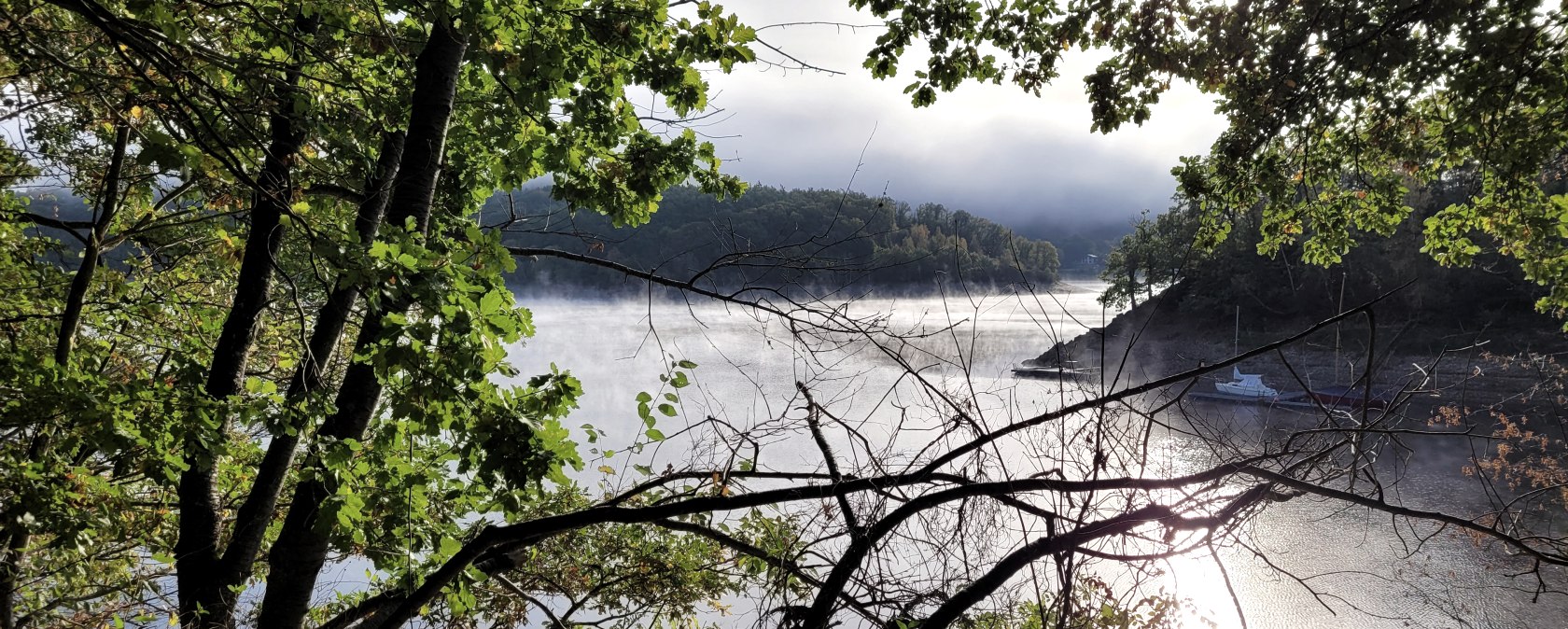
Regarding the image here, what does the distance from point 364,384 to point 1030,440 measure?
310cm

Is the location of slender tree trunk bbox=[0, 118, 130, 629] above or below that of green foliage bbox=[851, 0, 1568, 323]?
below

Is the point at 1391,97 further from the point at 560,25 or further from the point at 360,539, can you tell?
the point at 360,539

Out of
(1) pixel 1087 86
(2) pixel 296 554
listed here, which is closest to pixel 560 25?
(2) pixel 296 554

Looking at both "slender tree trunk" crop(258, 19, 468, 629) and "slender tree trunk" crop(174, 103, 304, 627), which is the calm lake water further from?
"slender tree trunk" crop(174, 103, 304, 627)

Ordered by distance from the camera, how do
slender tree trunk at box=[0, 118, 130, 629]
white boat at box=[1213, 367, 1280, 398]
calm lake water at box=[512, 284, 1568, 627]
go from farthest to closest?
slender tree trunk at box=[0, 118, 130, 629], white boat at box=[1213, 367, 1280, 398], calm lake water at box=[512, 284, 1568, 627]

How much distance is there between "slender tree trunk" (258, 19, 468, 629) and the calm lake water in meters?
0.91

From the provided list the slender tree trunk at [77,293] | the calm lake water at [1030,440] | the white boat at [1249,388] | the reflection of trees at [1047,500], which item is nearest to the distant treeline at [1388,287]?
the white boat at [1249,388]

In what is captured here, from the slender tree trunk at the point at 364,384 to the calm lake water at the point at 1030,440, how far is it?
907 millimetres

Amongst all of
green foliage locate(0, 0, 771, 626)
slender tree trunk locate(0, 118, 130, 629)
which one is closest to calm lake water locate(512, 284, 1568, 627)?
green foliage locate(0, 0, 771, 626)

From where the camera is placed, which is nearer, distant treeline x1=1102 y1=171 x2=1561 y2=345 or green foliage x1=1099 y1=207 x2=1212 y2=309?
green foliage x1=1099 y1=207 x2=1212 y2=309

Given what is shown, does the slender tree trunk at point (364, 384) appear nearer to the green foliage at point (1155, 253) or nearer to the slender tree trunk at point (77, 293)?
the slender tree trunk at point (77, 293)

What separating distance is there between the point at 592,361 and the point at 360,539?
3177 centimetres

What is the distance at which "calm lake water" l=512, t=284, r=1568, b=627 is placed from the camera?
256 centimetres

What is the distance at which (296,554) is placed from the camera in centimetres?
371
